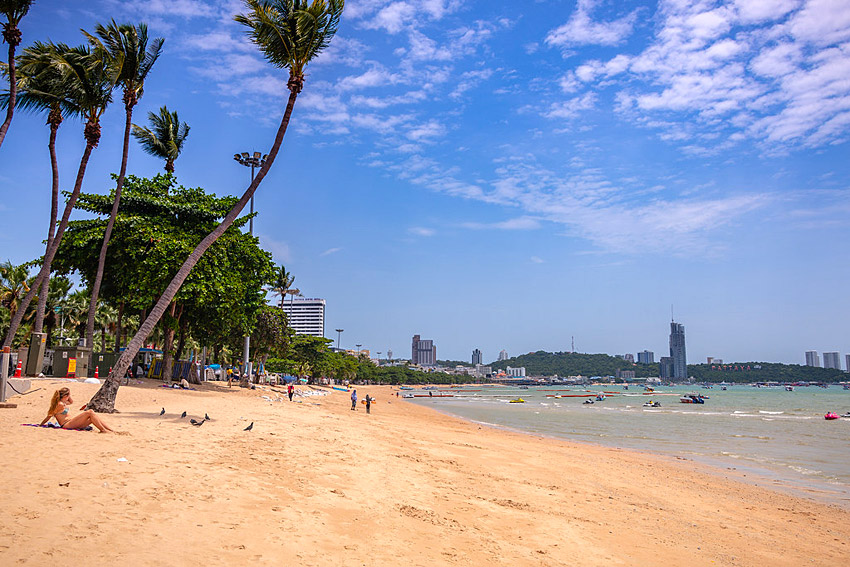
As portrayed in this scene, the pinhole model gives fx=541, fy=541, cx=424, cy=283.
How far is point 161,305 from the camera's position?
1490 cm

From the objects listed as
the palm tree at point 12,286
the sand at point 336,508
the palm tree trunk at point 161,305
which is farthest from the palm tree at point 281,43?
the palm tree at point 12,286

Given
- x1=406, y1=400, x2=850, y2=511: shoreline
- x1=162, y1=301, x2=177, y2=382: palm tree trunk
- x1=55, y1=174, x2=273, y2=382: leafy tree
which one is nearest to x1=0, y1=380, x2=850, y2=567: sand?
x1=406, y1=400, x2=850, y2=511: shoreline

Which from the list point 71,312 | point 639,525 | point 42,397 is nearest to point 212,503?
point 639,525

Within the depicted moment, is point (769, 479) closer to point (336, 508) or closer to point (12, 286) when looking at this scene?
point (336, 508)

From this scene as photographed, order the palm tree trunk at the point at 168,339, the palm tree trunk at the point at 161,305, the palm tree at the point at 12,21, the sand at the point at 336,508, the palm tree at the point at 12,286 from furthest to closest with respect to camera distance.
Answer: the palm tree at the point at 12,286 < the palm tree trunk at the point at 168,339 < the palm tree at the point at 12,21 < the palm tree trunk at the point at 161,305 < the sand at the point at 336,508

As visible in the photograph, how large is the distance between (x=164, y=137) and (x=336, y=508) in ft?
94.4

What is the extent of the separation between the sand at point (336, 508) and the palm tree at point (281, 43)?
357cm

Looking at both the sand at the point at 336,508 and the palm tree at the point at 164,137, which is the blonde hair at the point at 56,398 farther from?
the palm tree at the point at 164,137

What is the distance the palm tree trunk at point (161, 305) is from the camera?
14031 millimetres

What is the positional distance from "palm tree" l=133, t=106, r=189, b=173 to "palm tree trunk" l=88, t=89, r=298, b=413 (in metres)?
17.3

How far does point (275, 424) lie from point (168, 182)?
20141 mm

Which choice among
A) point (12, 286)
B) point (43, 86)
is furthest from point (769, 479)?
point (12, 286)

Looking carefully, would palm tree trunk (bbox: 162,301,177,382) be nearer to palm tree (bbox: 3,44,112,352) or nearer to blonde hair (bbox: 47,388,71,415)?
palm tree (bbox: 3,44,112,352)

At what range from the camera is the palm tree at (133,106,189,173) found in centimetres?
3001
